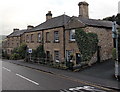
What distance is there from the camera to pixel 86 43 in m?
20.4

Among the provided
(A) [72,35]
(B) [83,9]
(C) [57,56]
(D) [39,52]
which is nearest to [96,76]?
(A) [72,35]

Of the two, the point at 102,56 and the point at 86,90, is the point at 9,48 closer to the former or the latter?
the point at 102,56

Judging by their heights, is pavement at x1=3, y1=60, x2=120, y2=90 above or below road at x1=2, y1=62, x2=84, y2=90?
above

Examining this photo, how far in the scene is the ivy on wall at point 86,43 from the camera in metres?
20.2

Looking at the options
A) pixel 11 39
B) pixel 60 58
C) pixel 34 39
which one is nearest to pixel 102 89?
pixel 60 58

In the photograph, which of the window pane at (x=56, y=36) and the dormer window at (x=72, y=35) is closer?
the dormer window at (x=72, y=35)

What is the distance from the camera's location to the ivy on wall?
20181mm

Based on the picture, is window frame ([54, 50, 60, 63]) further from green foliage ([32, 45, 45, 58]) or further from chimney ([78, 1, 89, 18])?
chimney ([78, 1, 89, 18])

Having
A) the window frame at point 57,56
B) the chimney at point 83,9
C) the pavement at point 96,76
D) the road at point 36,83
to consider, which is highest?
the chimney at point 83,9

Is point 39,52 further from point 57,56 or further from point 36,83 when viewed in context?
point 36,83

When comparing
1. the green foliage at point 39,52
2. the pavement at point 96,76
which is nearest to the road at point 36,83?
the pavement at point 96,76

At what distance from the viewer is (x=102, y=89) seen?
10773 mm

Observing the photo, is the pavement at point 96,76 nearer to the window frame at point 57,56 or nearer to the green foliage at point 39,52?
the window frame at point 57,56

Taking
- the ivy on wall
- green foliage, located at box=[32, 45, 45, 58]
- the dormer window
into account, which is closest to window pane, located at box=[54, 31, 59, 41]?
the dormer window
